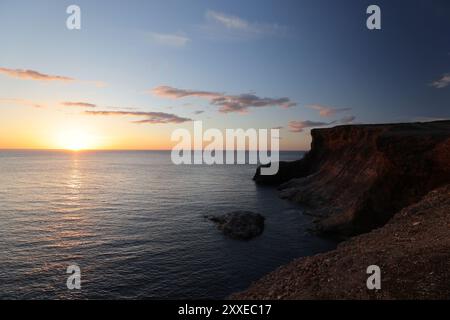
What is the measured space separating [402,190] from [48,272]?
129 ft

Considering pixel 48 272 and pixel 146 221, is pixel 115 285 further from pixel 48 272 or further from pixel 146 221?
pixel 146 221

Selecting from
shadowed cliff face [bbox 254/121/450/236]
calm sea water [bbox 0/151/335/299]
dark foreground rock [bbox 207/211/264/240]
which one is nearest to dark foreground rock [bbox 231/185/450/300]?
calm sea water [bbox 0/151/335/299]

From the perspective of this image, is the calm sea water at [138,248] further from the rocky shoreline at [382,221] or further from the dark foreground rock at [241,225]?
the rocky shoreline at [382,221]

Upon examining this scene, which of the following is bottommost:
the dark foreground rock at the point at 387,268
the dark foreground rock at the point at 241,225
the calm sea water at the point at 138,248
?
the calm sea water at the point at 138,248

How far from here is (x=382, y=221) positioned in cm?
3856

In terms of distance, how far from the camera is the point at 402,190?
1479 inches

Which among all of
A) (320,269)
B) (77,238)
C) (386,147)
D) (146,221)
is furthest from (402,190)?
(77,238)

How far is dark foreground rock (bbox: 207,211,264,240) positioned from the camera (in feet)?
137

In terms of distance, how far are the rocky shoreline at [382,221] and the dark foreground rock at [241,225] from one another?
8459 millimetres

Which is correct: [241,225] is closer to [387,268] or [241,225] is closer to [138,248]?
[138,248]

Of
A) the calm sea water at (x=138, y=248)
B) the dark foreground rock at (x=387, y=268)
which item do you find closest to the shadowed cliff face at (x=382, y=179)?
the calm sea water at (x=138, y=248)

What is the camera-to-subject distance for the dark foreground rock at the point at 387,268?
16172mm

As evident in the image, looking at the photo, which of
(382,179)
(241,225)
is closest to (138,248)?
(241,225)

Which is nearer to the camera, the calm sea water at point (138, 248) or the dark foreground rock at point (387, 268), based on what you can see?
the dark foreground rock at point (387, 268)
